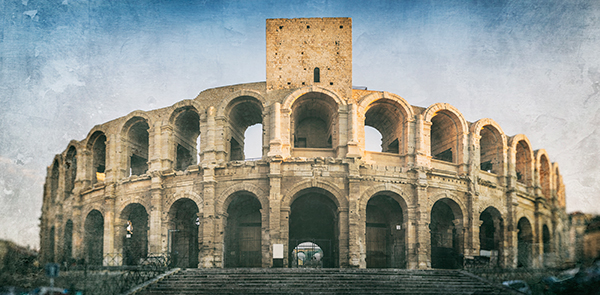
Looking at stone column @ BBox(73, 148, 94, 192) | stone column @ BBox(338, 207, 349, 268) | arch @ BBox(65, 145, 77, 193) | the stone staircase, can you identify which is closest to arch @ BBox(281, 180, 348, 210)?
stone column @ BBox(338, 207, 349, 268)

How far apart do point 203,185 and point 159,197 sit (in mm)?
2806

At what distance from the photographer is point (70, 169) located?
33062 mm

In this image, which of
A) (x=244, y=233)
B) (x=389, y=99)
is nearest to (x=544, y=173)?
(x=389, y=99)

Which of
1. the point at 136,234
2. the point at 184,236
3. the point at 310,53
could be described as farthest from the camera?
the point at 136,234

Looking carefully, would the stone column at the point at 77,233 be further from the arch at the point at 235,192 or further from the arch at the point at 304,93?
the arch at the point at 304,93

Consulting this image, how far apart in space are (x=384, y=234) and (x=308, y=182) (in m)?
6.44

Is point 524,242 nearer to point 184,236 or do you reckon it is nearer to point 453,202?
point 453,202

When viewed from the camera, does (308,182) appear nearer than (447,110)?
Yes

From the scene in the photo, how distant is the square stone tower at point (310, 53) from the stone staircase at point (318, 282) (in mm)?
9915

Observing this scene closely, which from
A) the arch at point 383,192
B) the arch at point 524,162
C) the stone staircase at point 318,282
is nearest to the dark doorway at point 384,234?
the arch at point 383,192

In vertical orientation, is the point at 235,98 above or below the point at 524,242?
above

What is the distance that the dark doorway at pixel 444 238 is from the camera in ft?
85.4

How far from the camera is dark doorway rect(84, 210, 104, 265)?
1137 inches

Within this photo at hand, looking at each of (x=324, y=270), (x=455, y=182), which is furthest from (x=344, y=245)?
(x=455, y=182)
